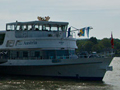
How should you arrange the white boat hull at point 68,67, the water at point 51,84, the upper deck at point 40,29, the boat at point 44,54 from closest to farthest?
the water at point 51,84
the white boat hull at point 68,67
the boat at point 44,54
the upper deck at point 40,29

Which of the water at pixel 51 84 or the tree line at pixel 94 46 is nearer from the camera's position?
the water at pixel 51 84

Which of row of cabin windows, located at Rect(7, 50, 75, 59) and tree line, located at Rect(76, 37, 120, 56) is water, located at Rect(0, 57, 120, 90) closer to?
row of cabin windows, located at Rect(7, 50, 75, 59)

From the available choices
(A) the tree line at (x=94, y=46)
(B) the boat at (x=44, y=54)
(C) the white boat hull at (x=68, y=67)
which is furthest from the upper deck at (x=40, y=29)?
(A) the tree line at (x=94, y=46)

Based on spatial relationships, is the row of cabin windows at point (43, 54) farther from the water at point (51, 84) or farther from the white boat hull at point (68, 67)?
the water at point (51, 84)

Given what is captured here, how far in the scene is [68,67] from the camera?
103 feet

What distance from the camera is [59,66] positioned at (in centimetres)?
3158

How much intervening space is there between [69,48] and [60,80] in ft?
13.3

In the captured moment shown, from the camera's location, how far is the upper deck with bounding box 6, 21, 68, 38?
33.9 metres

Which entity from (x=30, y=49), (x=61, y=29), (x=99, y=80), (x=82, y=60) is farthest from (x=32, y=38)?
(x=99, y=80)

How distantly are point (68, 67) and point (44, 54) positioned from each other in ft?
10.5

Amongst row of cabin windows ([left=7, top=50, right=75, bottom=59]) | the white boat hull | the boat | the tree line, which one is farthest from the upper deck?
the tree line

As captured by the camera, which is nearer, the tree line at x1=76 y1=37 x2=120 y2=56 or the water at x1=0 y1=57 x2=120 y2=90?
the water at x1=0 y1=57 x2=120 y2=90

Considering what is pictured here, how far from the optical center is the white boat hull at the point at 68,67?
101ft

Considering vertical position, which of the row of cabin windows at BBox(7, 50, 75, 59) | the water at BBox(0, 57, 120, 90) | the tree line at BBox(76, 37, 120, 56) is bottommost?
the water at BBox(0, 57, 120, 90)
